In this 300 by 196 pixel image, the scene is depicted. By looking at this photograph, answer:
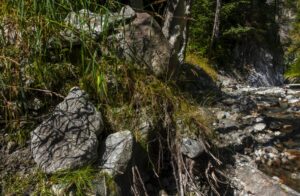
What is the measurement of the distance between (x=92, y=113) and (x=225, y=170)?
142 cm

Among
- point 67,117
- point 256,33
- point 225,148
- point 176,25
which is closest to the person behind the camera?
point 67,117

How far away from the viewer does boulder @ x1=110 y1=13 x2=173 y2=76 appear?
265 centimetres

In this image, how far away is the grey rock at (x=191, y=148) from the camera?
257cm

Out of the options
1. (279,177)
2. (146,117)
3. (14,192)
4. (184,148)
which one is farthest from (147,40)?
(279,177)

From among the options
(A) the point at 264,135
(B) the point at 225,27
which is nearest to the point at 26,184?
(A) the point at 264,135

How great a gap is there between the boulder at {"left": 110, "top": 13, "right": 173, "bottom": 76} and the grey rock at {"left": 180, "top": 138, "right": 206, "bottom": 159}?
66cm

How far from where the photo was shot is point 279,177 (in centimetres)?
361

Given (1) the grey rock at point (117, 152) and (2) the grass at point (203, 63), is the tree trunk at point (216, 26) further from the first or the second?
(1) the grey rock at point (117, 152)

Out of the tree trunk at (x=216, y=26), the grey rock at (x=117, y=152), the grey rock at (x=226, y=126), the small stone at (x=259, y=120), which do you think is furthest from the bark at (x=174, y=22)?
the tree trunk at (x=216, y=26)

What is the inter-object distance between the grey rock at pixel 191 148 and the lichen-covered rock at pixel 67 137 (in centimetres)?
71

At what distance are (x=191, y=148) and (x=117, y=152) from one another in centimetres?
67

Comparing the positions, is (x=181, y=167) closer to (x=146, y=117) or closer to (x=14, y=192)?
(x=146, y=117)

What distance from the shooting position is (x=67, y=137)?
6.70 ft

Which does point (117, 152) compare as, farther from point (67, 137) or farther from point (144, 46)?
point (144, 46)
